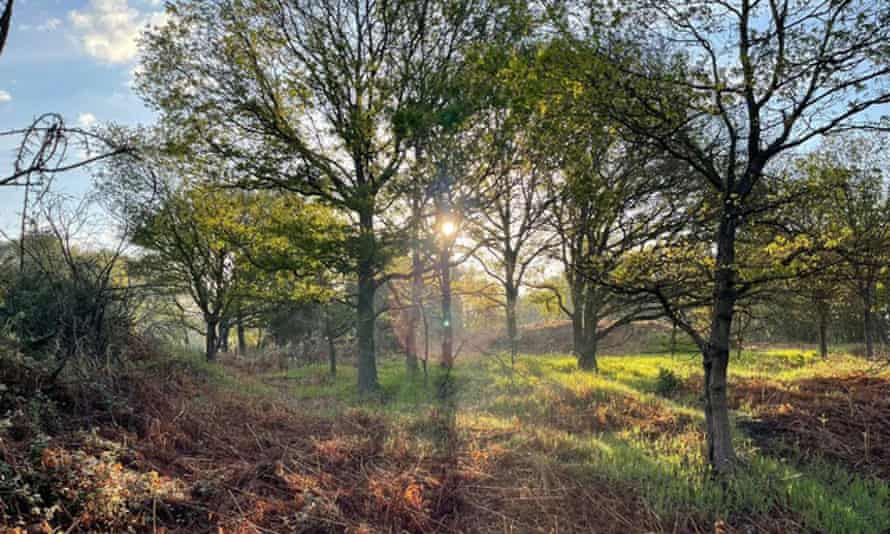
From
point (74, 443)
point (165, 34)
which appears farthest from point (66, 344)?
point (165, 34)

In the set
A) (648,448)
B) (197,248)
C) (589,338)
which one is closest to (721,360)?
(648,448)

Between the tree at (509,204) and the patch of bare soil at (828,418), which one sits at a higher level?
the tree at (509,204)

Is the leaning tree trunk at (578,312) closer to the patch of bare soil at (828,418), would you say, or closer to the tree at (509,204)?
the tree at (509,204)

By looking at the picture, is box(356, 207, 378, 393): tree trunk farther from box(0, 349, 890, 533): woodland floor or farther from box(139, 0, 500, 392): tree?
box(0, 349, 890, 533): woodland floor

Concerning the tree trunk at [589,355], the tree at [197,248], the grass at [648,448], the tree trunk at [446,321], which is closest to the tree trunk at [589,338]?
the tree trunk at [589,355]

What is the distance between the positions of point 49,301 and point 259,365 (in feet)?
47.1

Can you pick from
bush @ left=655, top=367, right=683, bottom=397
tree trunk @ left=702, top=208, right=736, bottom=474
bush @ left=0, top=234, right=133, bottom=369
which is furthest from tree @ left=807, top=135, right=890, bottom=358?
bush @ left=0, top=234, right=133, bottom=369

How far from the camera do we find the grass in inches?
147

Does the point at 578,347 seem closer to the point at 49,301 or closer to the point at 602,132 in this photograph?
the point at 602,132

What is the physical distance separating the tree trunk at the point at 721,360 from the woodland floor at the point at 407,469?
0.27 metres

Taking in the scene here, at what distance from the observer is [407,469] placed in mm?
4238

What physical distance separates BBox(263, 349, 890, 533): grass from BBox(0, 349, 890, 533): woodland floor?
0.09 feet

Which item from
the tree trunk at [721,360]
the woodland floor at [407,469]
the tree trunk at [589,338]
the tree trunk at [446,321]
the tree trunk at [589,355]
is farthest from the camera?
the tree trunk at [446,321]

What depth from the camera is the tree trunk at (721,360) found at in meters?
4.39
